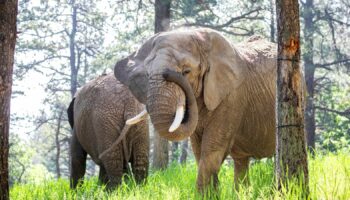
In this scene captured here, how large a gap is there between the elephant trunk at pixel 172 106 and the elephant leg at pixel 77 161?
3.89 m

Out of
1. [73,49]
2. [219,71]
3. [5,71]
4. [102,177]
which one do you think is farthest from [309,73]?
[5,71]

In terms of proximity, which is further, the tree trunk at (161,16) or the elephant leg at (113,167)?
Result: the tree trunk at (161,16)

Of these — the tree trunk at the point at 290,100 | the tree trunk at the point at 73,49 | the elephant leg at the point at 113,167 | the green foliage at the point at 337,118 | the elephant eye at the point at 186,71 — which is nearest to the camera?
the tree trunk at the point at 290,100

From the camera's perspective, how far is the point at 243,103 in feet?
18.3

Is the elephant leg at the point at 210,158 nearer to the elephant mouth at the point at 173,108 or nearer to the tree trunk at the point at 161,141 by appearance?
the elephant mouth at the point at 173,108

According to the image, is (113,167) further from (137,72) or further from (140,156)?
(137,72)

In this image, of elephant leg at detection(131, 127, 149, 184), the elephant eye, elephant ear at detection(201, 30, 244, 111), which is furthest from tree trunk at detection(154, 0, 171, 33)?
the elephant eye

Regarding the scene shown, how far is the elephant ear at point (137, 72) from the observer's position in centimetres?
530

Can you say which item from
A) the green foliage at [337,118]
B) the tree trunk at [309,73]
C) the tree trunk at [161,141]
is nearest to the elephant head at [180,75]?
the tree trunk at [161,141]

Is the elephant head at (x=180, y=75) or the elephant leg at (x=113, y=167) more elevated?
the elephant head at (x=180, y=75)

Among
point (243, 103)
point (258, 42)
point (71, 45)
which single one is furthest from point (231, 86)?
point (71, 45)

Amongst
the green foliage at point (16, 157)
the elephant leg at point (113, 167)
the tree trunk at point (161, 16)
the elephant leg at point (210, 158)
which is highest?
the tree trunk at point (161, 16)

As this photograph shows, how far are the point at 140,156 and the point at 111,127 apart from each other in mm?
603

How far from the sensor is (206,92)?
522 centimetres
